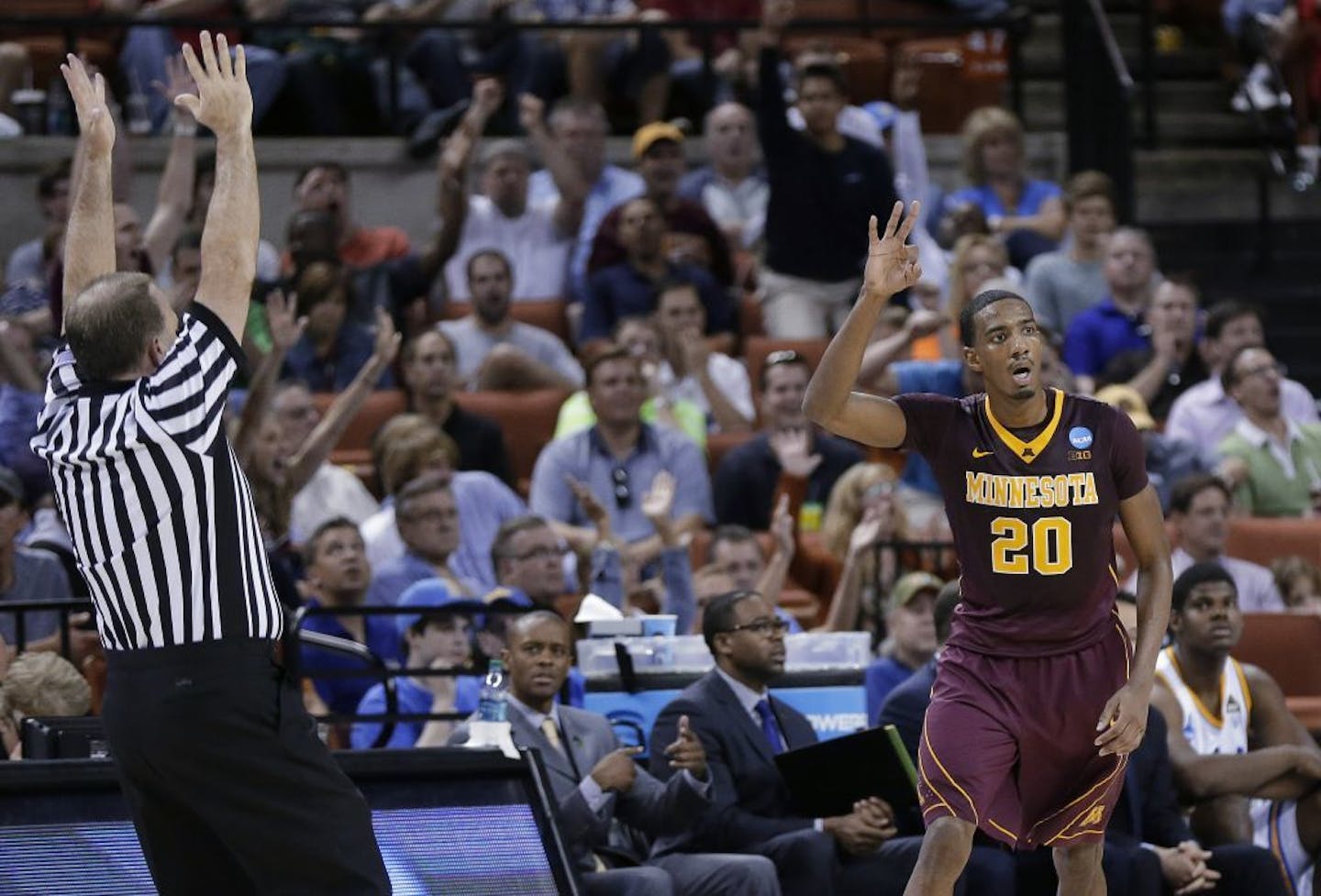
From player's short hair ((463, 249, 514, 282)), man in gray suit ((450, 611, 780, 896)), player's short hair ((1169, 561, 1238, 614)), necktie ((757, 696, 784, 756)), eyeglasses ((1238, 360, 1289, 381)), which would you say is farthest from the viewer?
player's short hair ((463, 249, 514, 282))

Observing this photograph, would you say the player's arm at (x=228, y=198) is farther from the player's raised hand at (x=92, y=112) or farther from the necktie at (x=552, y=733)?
the necktie at (x=552, y=733)

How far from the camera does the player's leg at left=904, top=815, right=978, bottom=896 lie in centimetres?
612

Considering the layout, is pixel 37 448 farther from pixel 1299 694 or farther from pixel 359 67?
pixel 359 67

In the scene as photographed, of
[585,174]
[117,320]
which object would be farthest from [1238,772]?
[585,174]

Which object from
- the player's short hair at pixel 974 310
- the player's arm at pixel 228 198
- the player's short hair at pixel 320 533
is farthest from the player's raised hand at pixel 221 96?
the player's short hair at pixel 320 533

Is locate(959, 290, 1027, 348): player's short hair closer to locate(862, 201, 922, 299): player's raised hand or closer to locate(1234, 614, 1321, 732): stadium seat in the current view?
locate(862, 201, 922, 299): player's raised hand

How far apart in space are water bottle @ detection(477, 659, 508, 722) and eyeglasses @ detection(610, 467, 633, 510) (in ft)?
10.8

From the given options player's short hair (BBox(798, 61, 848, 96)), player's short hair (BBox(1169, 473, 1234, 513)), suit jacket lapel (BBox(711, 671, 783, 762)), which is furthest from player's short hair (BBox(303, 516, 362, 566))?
player's short hair (BBox(798, 61, 848, 96))

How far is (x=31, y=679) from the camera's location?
7.43 metres

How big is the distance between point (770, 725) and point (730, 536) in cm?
154

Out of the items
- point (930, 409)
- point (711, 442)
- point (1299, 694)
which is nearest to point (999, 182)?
point (711, 442)

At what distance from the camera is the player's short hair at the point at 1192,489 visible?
10.3 meters

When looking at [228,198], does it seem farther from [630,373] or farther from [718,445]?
[718,445]

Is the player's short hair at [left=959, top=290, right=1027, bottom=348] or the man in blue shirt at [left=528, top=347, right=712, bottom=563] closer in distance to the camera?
the player's short hair at [left=959, top=290, right=1027, bottom=348]
